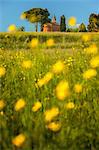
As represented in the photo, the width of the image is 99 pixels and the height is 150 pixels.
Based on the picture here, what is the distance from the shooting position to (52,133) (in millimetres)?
3129

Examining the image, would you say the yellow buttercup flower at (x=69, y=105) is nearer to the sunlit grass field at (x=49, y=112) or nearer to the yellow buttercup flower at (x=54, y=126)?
the sunlit grass field at (x=49, y=112)

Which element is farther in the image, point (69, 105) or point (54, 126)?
point (69, 105)

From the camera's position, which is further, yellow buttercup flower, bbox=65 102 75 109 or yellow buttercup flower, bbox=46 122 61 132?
yellow buttercup flower, bbox=65 102 75 109

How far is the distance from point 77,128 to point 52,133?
0.64 feet

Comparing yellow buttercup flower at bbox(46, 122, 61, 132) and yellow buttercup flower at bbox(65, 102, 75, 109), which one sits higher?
yellow buttercup flower at bbox(65, 102, 75, 109)

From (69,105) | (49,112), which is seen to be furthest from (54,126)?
(69,105)

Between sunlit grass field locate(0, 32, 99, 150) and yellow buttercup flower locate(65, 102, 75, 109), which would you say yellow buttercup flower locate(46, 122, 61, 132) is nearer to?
sunlit grass field locate(0, 32, 99, 150)

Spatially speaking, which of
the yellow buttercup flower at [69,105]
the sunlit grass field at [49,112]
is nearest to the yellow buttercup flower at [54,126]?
the sunlit grass field at [49,112]

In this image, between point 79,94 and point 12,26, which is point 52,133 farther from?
point 12,26

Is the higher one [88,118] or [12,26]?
[12,26]

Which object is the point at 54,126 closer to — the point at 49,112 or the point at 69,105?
the point at 49,112

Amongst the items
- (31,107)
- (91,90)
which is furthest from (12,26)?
(31,107)

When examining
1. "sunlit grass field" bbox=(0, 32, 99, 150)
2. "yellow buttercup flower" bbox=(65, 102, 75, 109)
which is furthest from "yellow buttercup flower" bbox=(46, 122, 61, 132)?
"yellow buttercup flower" bbox=(65, 102, 75, 109)

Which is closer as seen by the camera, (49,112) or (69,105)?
(49,112)
